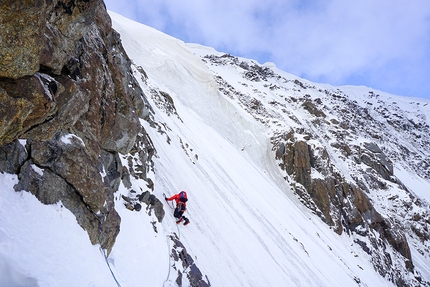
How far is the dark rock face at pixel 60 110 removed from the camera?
13.1 ft

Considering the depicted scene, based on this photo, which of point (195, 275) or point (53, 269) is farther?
point (195, 275)

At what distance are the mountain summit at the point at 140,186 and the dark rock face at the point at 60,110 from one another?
2 cm

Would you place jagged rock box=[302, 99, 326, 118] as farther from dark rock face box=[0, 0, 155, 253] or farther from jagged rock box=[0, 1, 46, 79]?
jagged rock box=[0, 1, 46, 79]

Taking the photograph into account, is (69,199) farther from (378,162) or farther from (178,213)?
(378,162)

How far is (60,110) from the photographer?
5172 millimetres

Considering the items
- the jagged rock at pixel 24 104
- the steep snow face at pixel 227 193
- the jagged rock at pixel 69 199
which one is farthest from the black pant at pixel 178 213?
the jagged rock at pixel 24 104

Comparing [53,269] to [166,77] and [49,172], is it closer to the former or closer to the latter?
[49,172]

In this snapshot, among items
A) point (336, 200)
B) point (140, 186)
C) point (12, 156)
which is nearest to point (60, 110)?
point (12, 156)

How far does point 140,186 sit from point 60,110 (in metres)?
4.27

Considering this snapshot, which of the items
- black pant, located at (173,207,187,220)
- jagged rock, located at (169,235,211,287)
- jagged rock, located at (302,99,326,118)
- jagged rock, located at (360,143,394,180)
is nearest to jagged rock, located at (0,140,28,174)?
jagged rock, located at (169,235,211,287)

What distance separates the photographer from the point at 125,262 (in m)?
6.24

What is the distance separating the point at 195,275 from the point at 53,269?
15.8 feet

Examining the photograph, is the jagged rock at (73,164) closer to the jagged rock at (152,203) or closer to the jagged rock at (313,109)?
the jagged rock at (152,203)

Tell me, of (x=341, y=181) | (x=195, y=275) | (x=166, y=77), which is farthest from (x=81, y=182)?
(x=341, y=181)
